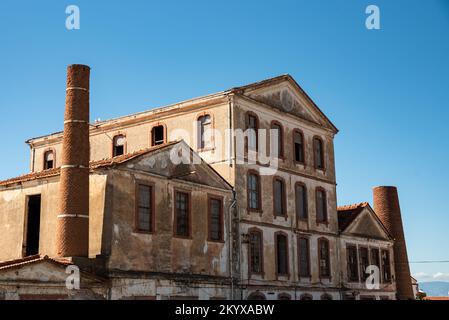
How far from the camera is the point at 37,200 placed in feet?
81.4

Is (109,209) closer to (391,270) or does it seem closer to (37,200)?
(37,200)

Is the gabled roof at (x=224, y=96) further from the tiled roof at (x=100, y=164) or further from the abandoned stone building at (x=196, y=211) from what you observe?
the tiled roof at (x=100, y=164)

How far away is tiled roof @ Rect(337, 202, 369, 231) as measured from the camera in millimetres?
34406

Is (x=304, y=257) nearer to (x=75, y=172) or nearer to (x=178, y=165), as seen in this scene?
(x=178, y=165)

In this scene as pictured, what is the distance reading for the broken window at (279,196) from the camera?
29.8 meters

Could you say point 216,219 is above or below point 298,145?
below

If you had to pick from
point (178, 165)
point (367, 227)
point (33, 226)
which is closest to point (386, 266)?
point (367, 227)

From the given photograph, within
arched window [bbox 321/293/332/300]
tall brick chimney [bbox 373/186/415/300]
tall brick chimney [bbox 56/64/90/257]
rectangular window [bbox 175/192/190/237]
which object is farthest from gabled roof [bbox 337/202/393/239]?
tall brick chimney [bbox 56/64/90/257]

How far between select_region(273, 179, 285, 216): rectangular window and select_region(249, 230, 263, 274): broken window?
197cm

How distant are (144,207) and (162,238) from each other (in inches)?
53.7

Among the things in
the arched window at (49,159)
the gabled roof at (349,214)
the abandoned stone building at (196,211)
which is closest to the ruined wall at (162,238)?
the abandoned stone building at (196,211)

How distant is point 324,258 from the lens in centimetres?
3241

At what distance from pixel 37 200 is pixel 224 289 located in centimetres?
831

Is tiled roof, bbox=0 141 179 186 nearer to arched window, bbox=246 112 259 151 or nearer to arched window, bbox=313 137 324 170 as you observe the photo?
arched window, bbox=246 112 259 151
